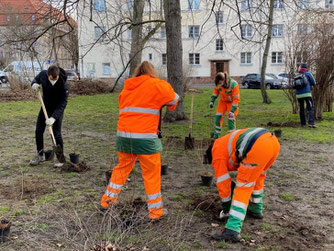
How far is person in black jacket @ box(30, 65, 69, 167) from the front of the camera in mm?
5320

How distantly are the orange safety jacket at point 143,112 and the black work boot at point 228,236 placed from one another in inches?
40.0

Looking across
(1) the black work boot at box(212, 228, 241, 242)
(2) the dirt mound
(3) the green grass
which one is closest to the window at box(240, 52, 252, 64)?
(2) the dirt mound

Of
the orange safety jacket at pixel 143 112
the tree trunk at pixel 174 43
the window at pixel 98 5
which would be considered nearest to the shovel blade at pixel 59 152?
the orange safety jacket at pixel 143 112

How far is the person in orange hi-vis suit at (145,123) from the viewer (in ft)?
11.3

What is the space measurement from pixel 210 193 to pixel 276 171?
5.08 feet

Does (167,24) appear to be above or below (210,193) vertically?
above

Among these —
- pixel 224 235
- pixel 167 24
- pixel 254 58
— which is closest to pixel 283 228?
pixel 224 235

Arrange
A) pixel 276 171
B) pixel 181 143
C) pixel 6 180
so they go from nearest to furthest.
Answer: pixel 6 180 < pixel 276 171 < pixel 181 143

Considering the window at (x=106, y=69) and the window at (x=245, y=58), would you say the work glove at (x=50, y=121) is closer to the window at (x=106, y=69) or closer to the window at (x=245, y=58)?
the window at (x=106, y=69)

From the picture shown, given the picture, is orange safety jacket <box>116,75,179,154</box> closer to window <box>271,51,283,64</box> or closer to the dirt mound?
the dirt mound

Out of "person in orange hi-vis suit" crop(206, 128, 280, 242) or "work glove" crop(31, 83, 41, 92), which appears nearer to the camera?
"person in orange hi-vis suit" crop(206, 128, 280, 242)

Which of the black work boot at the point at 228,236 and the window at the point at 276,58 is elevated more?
the window at the point at 276,58

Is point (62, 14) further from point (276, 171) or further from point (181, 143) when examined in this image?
point (276, 171)

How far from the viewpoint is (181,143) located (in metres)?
7.30
